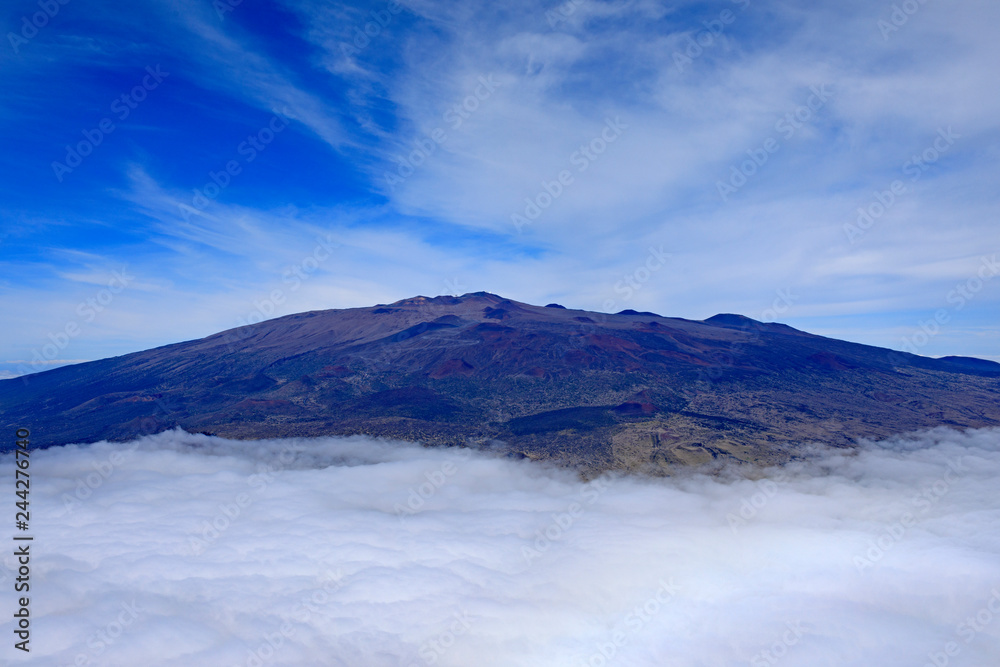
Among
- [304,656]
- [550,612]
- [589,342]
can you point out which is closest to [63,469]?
[304,656]

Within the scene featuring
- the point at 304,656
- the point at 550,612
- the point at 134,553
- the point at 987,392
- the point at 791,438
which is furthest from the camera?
the point at 987,392

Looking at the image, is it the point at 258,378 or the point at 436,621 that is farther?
the point at 258,378

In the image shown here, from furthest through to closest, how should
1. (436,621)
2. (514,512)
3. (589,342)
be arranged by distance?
(589,342) < (514,512) < (436,621)

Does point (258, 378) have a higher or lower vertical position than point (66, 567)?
higher

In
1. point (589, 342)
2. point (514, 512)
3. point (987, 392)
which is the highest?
point (589, 342)

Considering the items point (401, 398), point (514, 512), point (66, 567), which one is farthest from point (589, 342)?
point (66, 567)

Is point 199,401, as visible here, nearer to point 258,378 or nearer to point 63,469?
point 258,378
